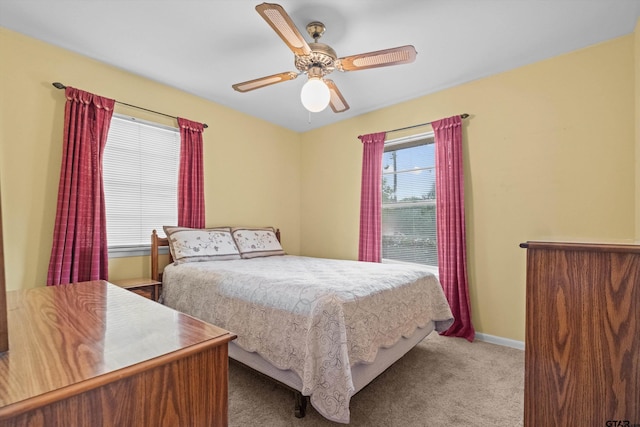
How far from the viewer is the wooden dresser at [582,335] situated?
0.83 metres

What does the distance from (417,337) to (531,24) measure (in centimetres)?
245

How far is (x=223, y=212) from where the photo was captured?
351 centimetres

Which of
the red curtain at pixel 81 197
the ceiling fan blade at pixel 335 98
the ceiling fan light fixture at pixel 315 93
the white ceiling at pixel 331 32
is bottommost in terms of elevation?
the red curtain at pixel 81 197

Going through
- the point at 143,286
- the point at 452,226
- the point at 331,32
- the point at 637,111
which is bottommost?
the point at 143,286

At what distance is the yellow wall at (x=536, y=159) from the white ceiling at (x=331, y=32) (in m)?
0.18

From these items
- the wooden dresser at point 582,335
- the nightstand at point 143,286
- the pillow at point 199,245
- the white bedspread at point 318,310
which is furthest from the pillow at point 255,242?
the wooden dresser at point 582,335

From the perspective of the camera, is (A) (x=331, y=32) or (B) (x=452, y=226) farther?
(B) (x=452, y=226)

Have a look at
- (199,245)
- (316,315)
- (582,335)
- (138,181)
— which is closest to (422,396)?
(316,315)

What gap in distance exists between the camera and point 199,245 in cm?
286

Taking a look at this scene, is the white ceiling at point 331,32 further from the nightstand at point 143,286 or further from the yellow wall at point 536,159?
the nightstand at point 143,286

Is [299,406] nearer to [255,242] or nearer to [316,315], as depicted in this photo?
[316,315]

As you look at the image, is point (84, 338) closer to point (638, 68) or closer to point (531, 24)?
point (531, 24)

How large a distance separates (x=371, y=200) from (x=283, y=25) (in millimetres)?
2211

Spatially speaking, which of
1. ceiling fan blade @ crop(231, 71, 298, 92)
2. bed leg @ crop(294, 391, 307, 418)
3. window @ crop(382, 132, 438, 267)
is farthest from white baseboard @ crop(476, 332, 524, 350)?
ceiling fan blade @ crop(231, 71, 298, 92)
